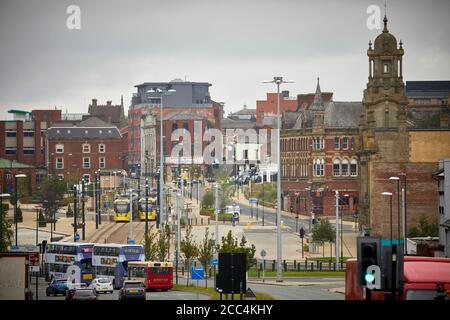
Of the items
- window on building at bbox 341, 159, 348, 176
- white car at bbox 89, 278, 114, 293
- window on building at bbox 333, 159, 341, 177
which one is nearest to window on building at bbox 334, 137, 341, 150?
window on building at bbox 333, 159, 341, 177

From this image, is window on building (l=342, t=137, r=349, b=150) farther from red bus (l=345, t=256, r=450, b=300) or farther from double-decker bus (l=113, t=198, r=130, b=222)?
red bus (l=345, t=256, r=450, b=300)

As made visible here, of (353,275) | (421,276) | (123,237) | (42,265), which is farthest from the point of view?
(123,237)

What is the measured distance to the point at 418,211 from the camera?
12081 cm

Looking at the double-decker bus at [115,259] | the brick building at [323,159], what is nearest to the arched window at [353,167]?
the brick building at [323,159]

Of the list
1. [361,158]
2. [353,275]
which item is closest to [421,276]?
[353,275]

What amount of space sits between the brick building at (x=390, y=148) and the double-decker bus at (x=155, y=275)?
135 ft

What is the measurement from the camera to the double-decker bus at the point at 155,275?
78250mm

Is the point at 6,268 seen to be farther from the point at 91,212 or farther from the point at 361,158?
the point at 91,212

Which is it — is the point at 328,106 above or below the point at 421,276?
above

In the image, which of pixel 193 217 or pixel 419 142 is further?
pixel 193 217

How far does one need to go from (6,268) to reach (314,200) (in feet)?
358

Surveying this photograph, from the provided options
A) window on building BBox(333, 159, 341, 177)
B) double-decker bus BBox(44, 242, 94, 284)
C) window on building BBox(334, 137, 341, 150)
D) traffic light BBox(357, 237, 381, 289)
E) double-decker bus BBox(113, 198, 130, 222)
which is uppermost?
window on building BBox(334, 137, 341, 150)

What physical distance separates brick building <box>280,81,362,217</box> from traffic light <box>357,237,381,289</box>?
414 ft

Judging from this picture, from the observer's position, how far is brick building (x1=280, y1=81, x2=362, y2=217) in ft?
534
